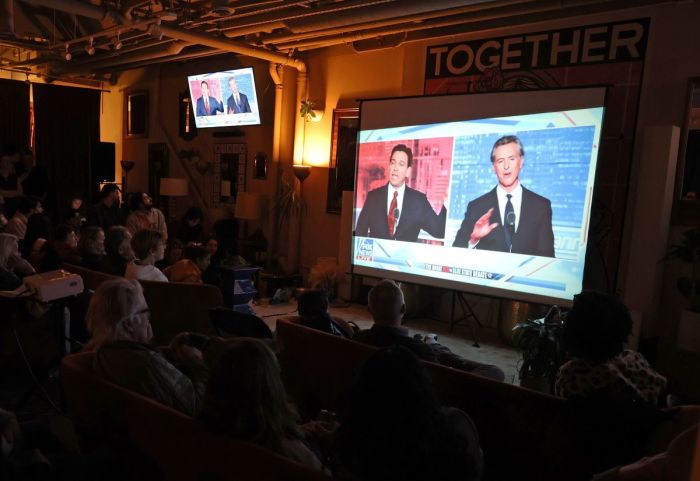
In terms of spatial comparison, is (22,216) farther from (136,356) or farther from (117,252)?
(136,356)

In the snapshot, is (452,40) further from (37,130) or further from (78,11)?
(37,130)

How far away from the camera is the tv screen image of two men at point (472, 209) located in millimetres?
4598

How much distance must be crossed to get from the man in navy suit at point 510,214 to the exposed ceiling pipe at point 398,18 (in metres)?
1.21

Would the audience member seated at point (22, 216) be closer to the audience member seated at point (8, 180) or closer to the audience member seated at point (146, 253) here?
the audience member seated at point (146, 253)

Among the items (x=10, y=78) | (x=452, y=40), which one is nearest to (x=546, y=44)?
(x=452, y=40)

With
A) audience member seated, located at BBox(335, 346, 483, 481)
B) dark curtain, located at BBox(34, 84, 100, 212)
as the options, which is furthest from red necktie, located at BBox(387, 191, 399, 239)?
dark curtain, located at BBox(34, 84, 100, 212)

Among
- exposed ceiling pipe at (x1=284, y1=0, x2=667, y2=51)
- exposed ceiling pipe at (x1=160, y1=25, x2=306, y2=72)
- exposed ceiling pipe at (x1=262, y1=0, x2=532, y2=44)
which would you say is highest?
exposed ceiling pipe at (x1=262, y1=0, x2=532, y2=44)

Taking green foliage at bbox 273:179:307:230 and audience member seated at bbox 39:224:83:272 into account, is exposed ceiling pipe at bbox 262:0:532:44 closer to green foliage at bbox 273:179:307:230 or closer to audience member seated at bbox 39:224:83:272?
green foliage at bbox 273:179:307:230

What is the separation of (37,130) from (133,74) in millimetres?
2123

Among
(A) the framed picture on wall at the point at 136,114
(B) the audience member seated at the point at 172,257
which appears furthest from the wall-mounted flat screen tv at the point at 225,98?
(B) the audience member seated at the point at 172,257

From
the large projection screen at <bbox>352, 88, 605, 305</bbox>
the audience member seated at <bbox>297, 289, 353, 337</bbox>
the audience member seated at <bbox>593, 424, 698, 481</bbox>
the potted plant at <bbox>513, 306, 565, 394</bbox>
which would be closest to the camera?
the audience member seated at <bbox>593, 424, 698, 481</bbox>

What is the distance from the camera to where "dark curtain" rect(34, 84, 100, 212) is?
32.8ft

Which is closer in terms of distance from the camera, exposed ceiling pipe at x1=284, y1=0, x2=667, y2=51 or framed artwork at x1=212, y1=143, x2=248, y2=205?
exposed ceiling pipe at x1=284, y1=0, x2=667, y2=51

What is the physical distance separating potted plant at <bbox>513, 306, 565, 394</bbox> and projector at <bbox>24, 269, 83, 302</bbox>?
2664 millimetres
